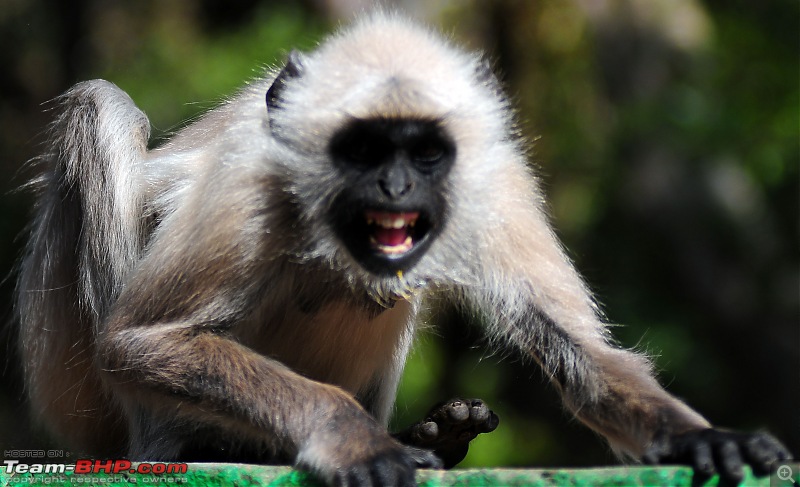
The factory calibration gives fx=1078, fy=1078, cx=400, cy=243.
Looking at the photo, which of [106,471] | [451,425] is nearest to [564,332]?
[451,425]

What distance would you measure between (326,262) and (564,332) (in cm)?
120

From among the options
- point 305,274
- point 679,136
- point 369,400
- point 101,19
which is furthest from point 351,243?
point 101,19

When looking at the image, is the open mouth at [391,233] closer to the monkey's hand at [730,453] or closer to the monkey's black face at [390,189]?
the monkey's black face at [390,189]

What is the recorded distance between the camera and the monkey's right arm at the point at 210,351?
4.46 meters

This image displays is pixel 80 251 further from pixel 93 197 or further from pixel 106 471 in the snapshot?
pixel 106 471

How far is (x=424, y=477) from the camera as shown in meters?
3.90

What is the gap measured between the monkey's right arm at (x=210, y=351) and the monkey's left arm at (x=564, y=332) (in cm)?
107

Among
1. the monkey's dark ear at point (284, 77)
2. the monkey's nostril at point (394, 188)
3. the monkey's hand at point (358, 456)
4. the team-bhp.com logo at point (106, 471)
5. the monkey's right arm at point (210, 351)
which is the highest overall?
the monkey's dark ear at point (284, 77)

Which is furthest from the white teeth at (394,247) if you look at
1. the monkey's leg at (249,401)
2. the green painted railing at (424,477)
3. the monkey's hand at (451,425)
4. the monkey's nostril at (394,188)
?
the green painted railing at (424,477)

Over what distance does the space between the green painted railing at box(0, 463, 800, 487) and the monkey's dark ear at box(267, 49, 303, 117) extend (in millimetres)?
1912

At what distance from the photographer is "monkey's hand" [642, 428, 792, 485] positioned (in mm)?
3775

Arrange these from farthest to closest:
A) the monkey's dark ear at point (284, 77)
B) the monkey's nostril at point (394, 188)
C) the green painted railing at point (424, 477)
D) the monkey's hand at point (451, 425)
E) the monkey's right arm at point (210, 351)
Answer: the monkey's dark ear at point (284, 77)
the monkey's hand at point (451, 425)
the monkey's nostril at point (394, 188)
the monkey's right arm at point (210, 351)
the green painted railing at point (424, 477)

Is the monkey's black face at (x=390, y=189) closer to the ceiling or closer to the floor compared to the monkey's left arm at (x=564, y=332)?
closer to the ceiling

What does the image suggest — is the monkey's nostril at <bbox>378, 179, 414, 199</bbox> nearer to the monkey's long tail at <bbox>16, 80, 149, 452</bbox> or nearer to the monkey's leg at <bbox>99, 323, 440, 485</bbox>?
the monkey's leg at <bbox>99, 323, 440, 485</bbox>
